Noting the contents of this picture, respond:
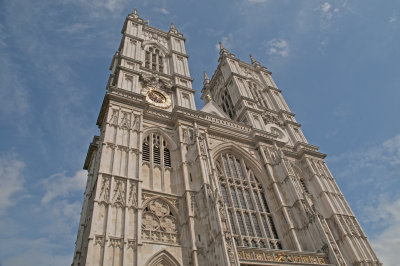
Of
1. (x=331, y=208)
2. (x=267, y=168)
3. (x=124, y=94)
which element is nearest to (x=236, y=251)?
(x=267, y=168)

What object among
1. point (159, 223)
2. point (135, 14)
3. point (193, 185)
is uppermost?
point (135, 14)

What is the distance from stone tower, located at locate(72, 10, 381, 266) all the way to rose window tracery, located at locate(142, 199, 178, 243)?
2.2 inches

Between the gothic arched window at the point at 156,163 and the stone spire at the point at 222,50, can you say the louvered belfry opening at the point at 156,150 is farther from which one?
the stone spire at the point at 222,50

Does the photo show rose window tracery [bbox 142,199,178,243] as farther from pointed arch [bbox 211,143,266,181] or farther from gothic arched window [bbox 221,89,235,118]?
gothic arched window [bbox 221,89,235,118]

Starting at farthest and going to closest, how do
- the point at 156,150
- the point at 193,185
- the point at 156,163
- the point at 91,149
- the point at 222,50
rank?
the point at 222,50, the point at 91,149, the point at 156,150, the point at 156,163, the point at 193,185

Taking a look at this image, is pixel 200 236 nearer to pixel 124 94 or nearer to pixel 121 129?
pixel 121 129

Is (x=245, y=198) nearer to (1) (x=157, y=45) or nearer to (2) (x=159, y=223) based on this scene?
(2) (x=159, y=223)

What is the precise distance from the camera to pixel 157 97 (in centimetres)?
2536

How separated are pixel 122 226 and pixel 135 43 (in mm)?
19721

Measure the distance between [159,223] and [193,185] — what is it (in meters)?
3.26

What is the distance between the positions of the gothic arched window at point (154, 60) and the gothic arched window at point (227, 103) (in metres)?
8.75

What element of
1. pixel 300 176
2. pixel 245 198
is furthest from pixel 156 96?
pixel 300 176

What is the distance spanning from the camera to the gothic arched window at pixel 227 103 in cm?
3328

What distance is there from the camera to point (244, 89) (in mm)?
33000
